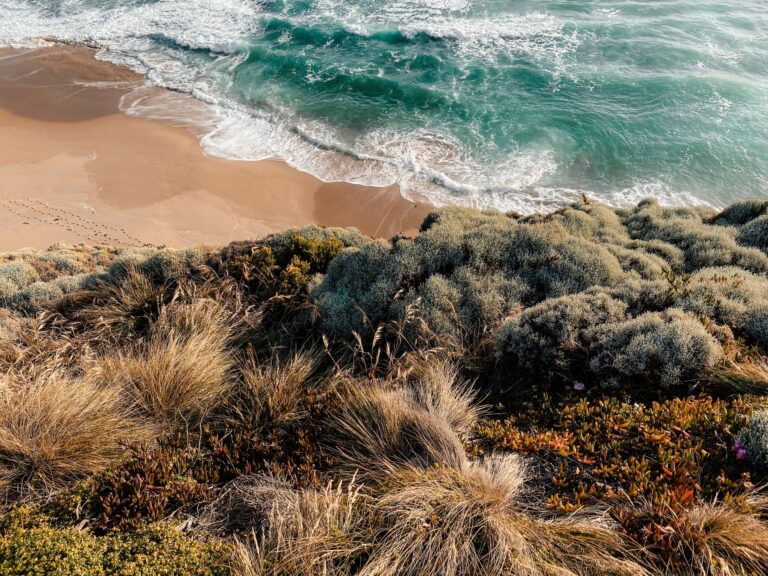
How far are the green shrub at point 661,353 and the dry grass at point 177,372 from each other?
3874 mm

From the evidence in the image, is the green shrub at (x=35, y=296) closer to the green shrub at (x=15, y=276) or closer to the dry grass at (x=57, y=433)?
the green shrub at (x=15, y=276)

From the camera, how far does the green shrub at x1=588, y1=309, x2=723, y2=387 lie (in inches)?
164

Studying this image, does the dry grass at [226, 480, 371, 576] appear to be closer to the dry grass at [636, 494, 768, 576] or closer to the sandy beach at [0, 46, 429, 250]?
the dry grass at [636, 494, 768, 576]

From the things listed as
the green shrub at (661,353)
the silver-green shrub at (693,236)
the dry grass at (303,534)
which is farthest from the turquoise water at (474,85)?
the dry grass at (303,534)

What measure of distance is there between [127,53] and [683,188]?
90.9 ft

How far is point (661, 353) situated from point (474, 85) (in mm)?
19211

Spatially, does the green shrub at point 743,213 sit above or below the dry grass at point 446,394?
above

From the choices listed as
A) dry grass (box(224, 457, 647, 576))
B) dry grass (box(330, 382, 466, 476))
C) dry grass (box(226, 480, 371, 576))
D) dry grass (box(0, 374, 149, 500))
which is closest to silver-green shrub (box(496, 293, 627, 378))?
dry grass (box(330, 382, 466, 476))

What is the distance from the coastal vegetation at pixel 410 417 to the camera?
2.91 meters

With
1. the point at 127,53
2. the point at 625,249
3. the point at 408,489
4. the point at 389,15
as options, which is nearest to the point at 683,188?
the point at 625,249

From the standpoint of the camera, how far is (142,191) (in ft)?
49.2

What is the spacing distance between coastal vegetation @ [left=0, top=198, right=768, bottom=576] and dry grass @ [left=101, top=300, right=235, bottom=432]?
27 mm

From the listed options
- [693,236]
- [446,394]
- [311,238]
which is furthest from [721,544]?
[311,238]

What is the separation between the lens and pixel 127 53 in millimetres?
24844
